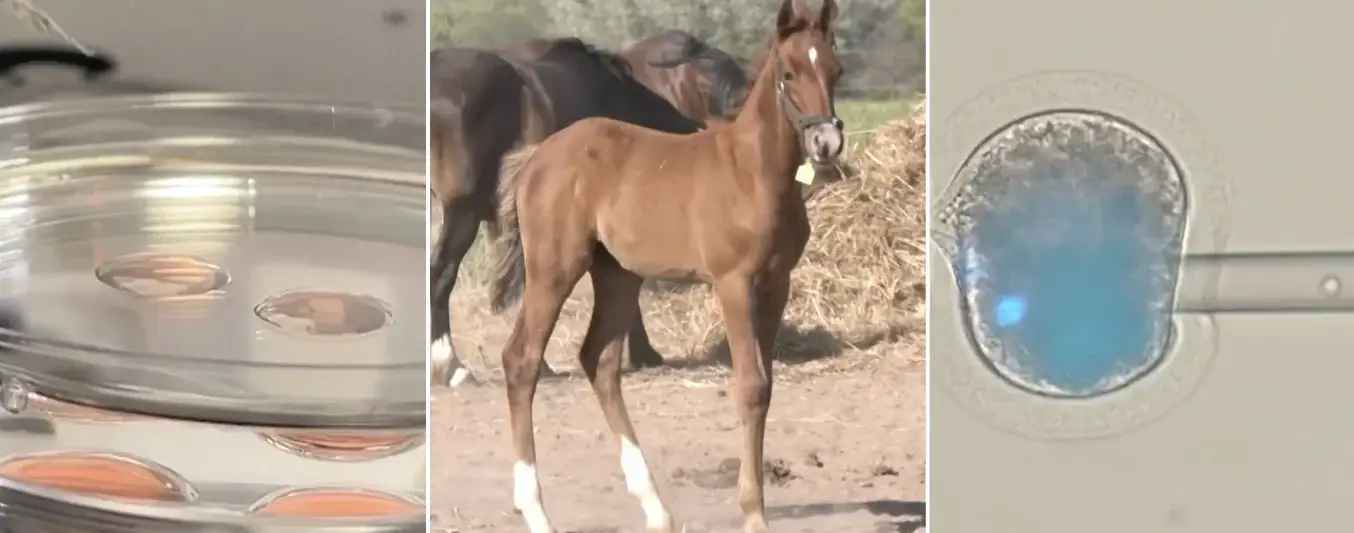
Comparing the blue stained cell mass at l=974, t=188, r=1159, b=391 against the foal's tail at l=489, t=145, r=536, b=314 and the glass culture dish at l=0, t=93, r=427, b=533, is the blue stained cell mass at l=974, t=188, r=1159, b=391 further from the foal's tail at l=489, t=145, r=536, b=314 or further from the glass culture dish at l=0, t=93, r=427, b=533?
the glass culture dish at l=0, t=93, r=427, b=533

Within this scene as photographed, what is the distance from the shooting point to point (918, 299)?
106cm

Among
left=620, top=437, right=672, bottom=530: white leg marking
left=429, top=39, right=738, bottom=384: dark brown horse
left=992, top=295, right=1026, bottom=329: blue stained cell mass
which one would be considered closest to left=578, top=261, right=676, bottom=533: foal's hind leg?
left=620, top=437, right=672, bottom=530: white leg marking

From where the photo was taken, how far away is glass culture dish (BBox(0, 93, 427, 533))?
111 centimetres

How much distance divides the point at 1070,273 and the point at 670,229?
363 millimetres

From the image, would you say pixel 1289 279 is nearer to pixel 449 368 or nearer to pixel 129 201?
pixel 449 368

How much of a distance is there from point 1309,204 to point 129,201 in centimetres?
110

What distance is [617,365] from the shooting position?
1.08 m

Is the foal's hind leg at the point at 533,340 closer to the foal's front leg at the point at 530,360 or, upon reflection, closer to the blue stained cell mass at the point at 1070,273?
the foal's front leg at the point at 530,360

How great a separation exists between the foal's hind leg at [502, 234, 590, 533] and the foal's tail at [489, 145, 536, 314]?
11 millimetres

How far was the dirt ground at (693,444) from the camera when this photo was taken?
3.48 feet

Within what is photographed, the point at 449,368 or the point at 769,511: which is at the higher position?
the point at 449,368

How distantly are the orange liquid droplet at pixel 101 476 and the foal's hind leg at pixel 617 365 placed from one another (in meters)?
0.41

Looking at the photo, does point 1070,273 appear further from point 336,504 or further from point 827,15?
point 336,504

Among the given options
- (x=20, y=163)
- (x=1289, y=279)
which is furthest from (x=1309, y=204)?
(x=20, y=163)
